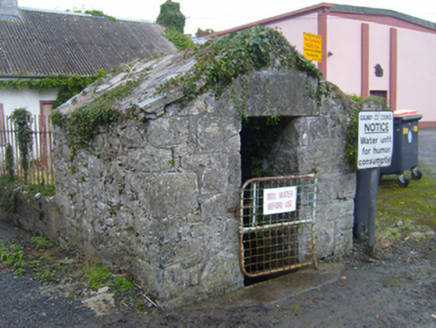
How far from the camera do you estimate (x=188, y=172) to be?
13.1 feet

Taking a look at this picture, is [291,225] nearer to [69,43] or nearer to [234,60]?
[234,60]

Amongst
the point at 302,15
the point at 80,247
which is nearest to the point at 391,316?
the point at 80,247

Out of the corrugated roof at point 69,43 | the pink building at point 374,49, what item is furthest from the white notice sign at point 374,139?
the pink building at point 374,49

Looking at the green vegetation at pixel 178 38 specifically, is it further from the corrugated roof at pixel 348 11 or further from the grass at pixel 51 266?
the grass at pixel 51 266

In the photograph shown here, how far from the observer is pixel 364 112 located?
494 centimetres

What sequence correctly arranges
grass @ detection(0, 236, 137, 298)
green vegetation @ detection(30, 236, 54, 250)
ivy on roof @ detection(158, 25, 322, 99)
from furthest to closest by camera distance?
green vegetation @ detection(30, 236, 54, 250) < grass @ detection(0, 236, 137, 298) < ivy on roof @ detection(158, 25, 322, 99)

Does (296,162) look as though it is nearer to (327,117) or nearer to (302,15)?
(327,117)

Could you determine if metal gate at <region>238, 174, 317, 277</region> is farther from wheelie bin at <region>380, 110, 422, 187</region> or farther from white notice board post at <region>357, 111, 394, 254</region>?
wheelie bin at <region>380, 110, 422, 187</region>

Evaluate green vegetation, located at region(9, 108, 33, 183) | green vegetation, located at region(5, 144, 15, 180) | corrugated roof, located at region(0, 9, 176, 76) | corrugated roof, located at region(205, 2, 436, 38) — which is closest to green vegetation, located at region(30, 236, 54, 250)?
green vegetation, located at region(9, 108, 33, 183)

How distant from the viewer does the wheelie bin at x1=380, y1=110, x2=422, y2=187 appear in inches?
335

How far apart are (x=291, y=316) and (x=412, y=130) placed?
628 centimetres

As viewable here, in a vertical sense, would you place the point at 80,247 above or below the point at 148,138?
below

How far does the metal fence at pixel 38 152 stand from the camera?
6.65 metres

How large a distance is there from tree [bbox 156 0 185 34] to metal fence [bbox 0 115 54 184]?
486 inches
